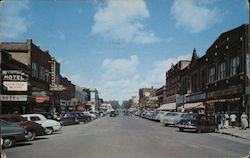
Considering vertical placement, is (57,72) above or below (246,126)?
above

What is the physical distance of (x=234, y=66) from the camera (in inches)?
1625

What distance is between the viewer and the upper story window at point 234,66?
3988 cm

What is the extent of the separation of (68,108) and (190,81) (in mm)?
33695

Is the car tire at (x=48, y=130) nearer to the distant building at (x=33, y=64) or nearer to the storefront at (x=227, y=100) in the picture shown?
the storefront at (x=227, y=100)

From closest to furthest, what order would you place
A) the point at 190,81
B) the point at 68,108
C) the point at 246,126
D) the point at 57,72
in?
the point at 246,126 < the point at 190,81 < the point at 57,72 < the point at 68,108

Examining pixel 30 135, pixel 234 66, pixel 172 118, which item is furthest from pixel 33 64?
pixel 30 135

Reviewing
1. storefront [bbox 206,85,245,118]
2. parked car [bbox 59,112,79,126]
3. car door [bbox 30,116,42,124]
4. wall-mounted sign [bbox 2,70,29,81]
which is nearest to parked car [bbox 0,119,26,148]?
car door [bbox 30,116,42,124]

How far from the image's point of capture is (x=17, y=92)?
4338 centimetres

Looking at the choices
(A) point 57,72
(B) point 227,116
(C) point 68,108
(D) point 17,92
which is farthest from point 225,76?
(C) point 68,108

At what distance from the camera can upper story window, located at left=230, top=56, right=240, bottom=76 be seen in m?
39.9

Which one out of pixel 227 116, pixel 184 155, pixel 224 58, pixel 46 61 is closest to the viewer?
pixel 184 155

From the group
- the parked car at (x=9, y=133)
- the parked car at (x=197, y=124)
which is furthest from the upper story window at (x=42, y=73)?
the parked car at (x=9, y=133)

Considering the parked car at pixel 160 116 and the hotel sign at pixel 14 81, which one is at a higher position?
the hotel sign at pixel 14 81

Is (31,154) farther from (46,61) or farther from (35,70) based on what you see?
(46,61)
